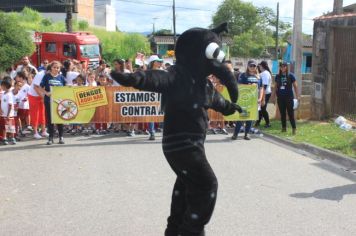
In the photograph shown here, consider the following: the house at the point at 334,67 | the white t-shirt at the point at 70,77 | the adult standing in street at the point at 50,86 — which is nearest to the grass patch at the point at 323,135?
the house at the point at 334,67

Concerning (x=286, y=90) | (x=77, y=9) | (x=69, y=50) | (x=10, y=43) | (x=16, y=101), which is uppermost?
(x=77, y=9)

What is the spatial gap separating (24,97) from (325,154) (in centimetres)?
672

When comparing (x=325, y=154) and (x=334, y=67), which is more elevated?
(x=334, y=67)

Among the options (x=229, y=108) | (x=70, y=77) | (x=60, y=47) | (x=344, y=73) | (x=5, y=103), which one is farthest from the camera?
(x=60, y=47)

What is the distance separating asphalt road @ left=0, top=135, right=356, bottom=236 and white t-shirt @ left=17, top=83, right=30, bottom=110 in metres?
1.54

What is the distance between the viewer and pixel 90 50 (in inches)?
1110

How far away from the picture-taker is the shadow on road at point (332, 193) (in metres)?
6.64

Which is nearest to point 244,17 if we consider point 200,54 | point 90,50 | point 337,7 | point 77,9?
point 77,9

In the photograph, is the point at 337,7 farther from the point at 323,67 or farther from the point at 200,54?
the point at 200,54

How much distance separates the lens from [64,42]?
27.0 meters

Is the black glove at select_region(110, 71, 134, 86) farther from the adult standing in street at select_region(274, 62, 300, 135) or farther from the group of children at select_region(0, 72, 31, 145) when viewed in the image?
the adult standing in street at select_region(274, 62, 300, 135)

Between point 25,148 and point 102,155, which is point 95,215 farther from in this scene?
point 25,148

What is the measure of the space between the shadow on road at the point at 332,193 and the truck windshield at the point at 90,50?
22.0 meters

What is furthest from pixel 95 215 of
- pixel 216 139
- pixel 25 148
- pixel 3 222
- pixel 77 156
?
pixel 216 139
